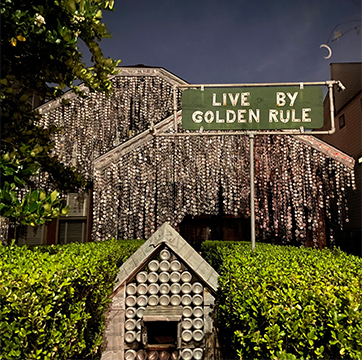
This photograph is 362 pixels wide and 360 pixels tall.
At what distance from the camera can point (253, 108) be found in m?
3.85

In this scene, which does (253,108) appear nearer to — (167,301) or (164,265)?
(164,265)

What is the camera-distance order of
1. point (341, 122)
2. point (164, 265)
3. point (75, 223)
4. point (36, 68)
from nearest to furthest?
point (164, 265)
point (36, 68)
point (75, 223)
point (341, 122)

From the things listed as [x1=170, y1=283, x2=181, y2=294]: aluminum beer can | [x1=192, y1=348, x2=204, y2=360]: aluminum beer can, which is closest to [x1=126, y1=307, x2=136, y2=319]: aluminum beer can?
[x1=170, y1=283, x2=181, y2=294]: aluminum beer can

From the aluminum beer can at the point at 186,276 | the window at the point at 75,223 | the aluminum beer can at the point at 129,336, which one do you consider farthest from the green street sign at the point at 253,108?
the window at the point at 75,223

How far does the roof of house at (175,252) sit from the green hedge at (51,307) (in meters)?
0.28

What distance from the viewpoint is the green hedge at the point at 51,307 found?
204cm

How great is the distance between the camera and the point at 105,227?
8523 mm

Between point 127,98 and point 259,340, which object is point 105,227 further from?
point 259,340

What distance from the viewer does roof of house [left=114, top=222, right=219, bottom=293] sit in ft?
12.1

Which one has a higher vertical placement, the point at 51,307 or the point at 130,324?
the point at 51,307

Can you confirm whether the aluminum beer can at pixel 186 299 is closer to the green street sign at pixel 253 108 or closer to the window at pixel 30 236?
the green street sign at pixel 253 108

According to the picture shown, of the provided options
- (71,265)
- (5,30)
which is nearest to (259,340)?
(71,265)

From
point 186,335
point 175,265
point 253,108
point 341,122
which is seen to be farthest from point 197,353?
point 341,122

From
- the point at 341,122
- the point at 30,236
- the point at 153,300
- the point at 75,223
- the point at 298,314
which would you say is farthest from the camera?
the point at 341,122
